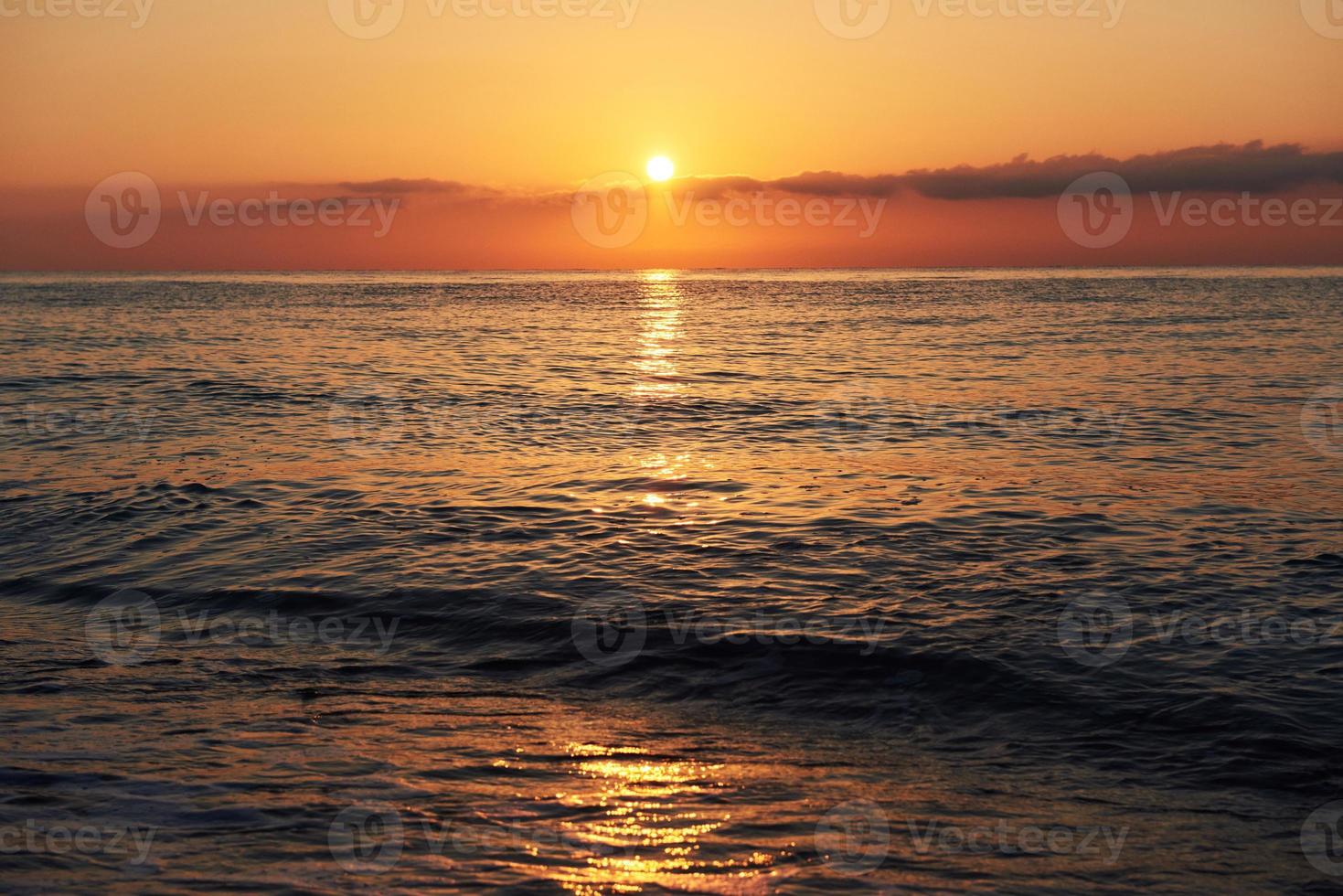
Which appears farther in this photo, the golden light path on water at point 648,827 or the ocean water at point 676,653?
the ocean water at point 676,653

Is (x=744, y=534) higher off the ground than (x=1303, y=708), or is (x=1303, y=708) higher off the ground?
(x=744, y=534)

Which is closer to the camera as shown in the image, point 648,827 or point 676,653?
point 648,827

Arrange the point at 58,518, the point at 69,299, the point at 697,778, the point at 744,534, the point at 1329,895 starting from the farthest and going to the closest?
the point at 69,299 < the point at 58,518 < the point at 744,534 < the point at 697,778 < the point at 1329,895

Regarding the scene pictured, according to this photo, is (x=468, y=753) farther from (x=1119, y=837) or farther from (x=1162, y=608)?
(x=1162, y=608)

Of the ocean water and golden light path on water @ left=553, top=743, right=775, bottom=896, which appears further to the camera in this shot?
the ocean water

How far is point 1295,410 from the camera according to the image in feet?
88.7

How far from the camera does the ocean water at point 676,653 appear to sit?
6.59 metres

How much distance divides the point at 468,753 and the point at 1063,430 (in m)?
20.2

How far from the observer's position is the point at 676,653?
10625 mm

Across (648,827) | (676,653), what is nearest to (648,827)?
(648,827)

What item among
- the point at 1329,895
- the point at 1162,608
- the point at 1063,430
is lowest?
the point at 1329,895

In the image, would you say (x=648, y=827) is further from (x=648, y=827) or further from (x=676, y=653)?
(x=676, y=653)

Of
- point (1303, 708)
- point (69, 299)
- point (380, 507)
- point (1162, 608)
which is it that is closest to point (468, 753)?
point (1303, 708)

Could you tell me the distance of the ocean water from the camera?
6594 mm
